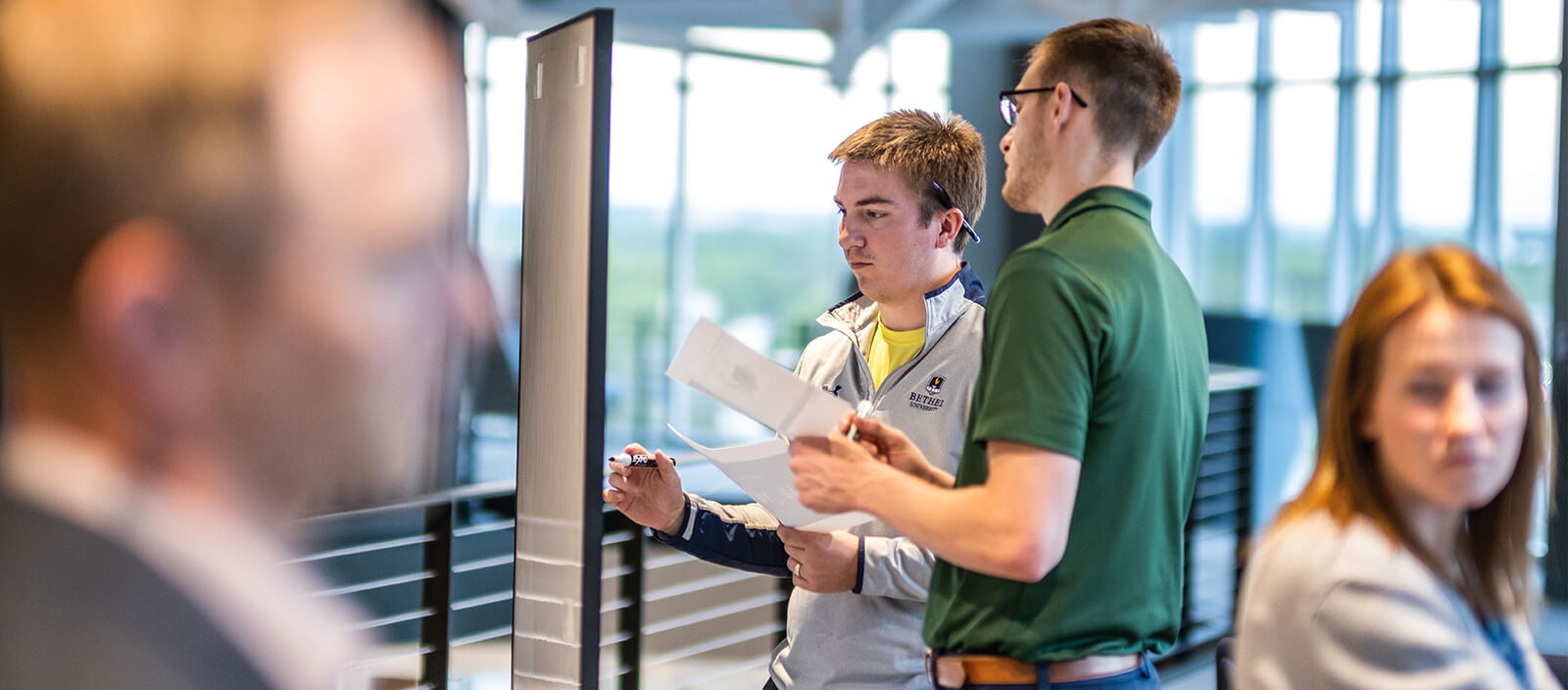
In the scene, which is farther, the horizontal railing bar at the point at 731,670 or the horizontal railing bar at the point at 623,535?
the horizontal railing bar at the point at 623,535

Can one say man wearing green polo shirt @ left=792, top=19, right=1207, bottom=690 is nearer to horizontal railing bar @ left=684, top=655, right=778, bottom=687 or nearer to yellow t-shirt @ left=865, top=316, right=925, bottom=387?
yellow t-shirt @ left=865, top=316, right=925, bottom=387

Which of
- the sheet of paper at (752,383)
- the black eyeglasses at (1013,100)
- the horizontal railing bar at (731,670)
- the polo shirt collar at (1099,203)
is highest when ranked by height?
the black eyeglasses at (1013,100)

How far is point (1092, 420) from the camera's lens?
51.7 inches

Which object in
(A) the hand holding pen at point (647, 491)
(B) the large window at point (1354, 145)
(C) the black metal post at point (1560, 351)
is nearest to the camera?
(A) the hand holding pen at point (647, 491)

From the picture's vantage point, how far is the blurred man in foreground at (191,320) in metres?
0.40

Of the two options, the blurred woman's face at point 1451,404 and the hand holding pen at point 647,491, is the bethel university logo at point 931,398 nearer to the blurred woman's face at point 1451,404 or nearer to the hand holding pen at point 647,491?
the hand holding pen at point 647,491

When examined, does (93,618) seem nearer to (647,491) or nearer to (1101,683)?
(1101,683)

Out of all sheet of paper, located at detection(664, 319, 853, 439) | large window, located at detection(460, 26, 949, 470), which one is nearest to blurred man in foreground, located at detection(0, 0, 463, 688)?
sheet of paper, located at detection(664, 319, 853, 439)

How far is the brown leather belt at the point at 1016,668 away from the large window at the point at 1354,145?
8.42 meters

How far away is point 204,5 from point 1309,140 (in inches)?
437

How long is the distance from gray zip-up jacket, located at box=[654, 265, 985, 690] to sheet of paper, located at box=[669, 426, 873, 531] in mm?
133

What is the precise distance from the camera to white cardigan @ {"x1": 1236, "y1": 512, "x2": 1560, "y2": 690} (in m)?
0.97

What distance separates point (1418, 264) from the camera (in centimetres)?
108

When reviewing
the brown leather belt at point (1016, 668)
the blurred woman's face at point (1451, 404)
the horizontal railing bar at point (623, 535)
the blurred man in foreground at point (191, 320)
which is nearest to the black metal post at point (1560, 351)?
the horizontal railing bar at point (623, 535)
